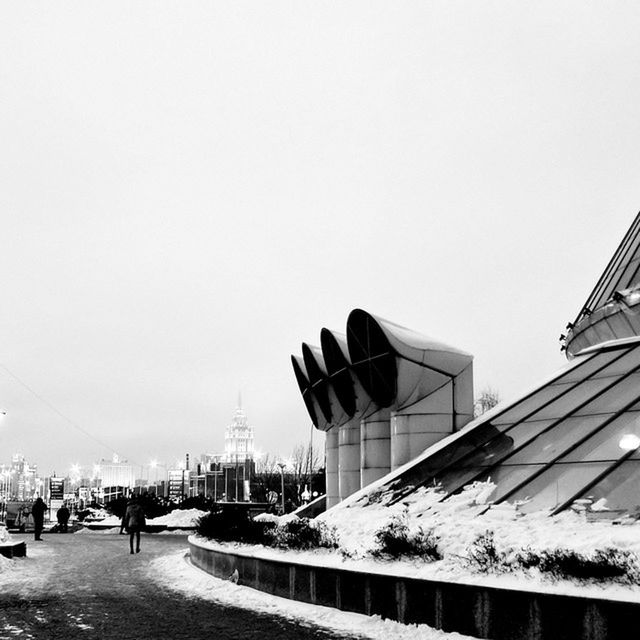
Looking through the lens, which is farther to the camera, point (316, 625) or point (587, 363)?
point (587, 363)

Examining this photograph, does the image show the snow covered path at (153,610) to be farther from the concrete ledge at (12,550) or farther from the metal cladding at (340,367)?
the metal cladding at (340,367)

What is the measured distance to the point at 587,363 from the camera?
1806cm

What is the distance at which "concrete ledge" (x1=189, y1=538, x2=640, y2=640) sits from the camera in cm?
788

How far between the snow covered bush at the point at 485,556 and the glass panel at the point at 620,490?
1.79 meters

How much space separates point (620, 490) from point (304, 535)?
535 cm

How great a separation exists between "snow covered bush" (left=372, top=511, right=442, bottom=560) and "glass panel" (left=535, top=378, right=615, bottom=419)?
494 centimetres

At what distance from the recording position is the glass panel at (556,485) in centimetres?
1154

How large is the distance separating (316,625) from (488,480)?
453cm

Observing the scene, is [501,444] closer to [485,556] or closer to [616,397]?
[616,397]

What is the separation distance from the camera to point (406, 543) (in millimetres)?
11195

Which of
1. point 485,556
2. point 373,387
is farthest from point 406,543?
point 373,387

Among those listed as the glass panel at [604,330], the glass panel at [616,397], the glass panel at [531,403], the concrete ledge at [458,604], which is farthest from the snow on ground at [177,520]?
the concrete ledge at [458,604]

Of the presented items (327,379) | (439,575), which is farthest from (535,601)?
(327,379)

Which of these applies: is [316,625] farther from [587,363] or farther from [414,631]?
[587,363]
